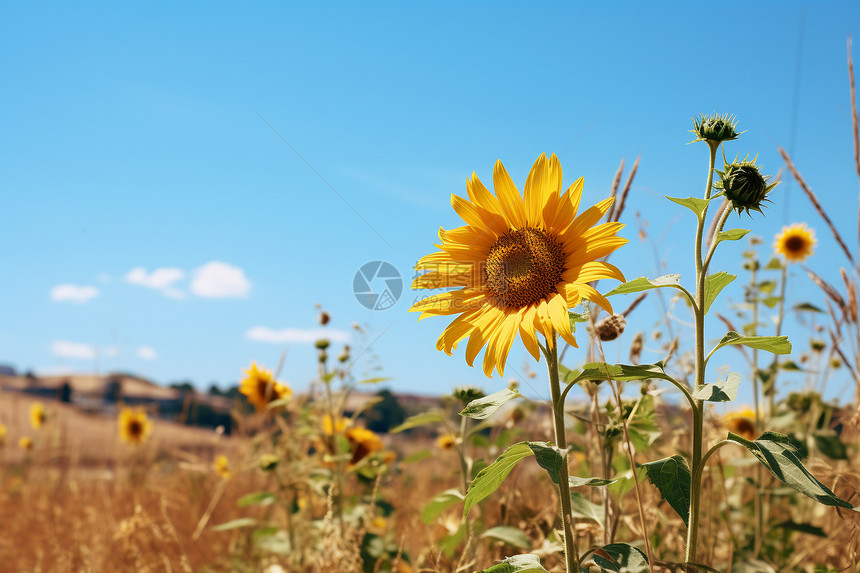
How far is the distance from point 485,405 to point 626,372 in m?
0.26

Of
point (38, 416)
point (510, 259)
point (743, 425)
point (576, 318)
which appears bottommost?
point (38, 416)

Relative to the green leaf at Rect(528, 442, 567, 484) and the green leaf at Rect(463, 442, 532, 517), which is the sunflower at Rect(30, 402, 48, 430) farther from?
the green leaf at Rect(528, 442, 567, 484)

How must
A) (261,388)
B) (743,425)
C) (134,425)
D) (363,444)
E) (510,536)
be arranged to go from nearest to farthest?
1. (510,536)
2. (363,444)
3. (743,425)
4. (261,388)
5. (134,425)

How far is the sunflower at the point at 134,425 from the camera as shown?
545 centimetres

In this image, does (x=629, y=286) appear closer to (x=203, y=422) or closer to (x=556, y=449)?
(x=556, y=449)

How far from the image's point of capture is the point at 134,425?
18.2 ft

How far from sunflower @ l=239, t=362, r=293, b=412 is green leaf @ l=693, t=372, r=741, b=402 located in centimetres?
249

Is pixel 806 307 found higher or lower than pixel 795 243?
lower

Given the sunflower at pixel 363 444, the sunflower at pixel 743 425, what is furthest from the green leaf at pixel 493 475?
the sunflower at pixel 743 425

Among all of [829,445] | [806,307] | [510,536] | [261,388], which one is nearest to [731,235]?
[510,536]

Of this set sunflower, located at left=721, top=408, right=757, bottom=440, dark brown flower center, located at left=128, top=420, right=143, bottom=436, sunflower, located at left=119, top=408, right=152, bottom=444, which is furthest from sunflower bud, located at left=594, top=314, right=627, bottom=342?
dark brown flower center, located at left=128, top=420, right=143, bottom=436

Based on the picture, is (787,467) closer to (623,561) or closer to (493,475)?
(623,561)

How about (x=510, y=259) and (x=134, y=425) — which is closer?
(x=510, y=259)

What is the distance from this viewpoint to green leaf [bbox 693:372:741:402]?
1008 millimetres
